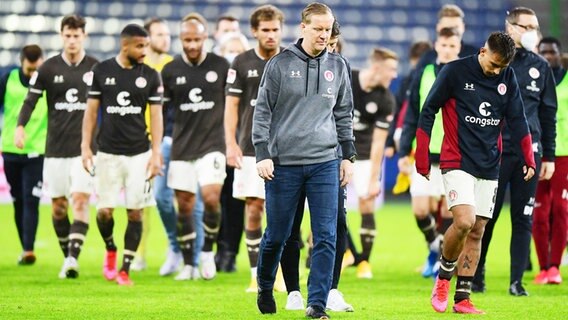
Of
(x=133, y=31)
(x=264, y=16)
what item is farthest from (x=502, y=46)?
(x=133, y=31)

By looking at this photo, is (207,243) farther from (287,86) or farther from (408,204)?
(408,204)

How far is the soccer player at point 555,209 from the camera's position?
38.6 feet

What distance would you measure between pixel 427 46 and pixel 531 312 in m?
6.04

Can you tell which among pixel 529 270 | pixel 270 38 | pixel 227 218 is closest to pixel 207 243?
pixel 227 218

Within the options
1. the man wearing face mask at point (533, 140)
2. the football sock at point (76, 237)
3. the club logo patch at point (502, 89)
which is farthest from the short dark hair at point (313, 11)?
the football sock at point (76, 237)

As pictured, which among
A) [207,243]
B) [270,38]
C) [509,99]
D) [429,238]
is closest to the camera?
[509,99]

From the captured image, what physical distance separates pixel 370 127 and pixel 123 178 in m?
2.86

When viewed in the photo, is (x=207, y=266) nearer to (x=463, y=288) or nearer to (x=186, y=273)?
(x=186, y=273)

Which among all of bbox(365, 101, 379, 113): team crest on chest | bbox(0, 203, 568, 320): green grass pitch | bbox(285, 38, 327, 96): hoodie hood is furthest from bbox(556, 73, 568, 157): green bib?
bbox(285, 38, 327, 96): hoodie hood

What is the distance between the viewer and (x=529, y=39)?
10.6m

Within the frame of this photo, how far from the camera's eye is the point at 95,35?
86.9 feet

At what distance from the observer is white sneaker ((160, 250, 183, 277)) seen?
41.1 ft

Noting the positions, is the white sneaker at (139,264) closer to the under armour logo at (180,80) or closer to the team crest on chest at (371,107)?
the under armour logo at (180,80)

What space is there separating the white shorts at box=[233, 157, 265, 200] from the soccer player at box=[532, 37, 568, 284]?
281cm
